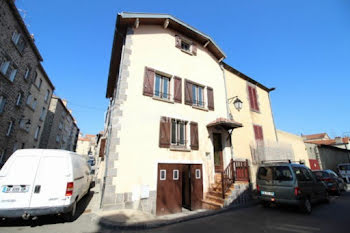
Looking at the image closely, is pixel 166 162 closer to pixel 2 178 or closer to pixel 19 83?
pixel 2 178

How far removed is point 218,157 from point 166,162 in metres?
3.92

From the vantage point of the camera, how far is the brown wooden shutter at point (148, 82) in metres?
7.67

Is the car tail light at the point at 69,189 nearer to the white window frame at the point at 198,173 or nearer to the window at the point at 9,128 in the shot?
the white window frame at the point at 198,173

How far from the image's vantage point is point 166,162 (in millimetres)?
7230

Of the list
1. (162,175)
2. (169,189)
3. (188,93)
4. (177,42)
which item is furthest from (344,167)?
(177,42)

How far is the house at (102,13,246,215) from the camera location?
630 cm

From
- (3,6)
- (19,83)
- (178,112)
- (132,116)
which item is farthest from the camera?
(19,83)

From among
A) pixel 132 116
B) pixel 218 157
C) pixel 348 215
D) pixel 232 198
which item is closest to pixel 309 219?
pixel 348 215

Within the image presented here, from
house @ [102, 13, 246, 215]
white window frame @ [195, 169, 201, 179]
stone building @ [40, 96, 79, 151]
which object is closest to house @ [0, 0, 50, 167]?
stone building @ [40, 96, 79, 151]

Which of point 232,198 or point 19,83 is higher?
point 19,83

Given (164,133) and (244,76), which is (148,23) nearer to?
(164,133)

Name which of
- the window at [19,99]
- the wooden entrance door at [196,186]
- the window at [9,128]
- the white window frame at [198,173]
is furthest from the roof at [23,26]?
the white window frame at [198,173]

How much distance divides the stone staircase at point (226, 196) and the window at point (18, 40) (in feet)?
53.9

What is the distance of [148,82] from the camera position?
25.8ft
